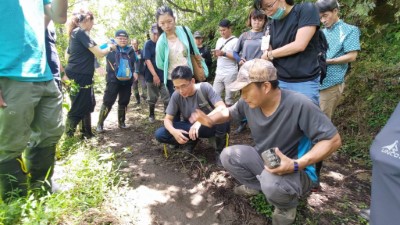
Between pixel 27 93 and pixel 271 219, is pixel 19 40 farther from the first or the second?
pixel 271 219

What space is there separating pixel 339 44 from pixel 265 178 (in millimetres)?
1896

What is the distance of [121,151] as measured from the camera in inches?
162

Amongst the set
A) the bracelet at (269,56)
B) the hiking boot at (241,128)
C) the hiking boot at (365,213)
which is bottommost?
the hiking boot at (241,128)

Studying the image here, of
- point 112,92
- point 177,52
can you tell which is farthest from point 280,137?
point 112,92

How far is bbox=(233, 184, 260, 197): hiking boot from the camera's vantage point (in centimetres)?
269

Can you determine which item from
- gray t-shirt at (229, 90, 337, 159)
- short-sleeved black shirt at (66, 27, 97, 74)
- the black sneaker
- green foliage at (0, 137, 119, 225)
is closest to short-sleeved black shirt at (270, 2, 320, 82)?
gray t-shirt at (229, 90, 337, 159)

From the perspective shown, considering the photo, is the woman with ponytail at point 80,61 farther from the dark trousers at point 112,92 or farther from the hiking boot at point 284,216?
the hiking boot at point 284,216

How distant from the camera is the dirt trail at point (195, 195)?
2.55 metres

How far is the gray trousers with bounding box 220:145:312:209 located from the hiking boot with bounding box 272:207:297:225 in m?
0.06

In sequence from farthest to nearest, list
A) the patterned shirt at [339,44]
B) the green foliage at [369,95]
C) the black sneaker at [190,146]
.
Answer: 1. the green foliage at [369,95]
2. the black sneaker at [190,146]
3. the patterned shirt at [339,44]

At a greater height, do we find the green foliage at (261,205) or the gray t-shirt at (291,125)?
the gray t-shirt at (291,125)

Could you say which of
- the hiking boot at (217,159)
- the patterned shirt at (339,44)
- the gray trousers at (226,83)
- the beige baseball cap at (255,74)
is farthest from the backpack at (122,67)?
the patterned shirt at (339,44)

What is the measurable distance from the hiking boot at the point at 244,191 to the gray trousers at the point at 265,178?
93mm

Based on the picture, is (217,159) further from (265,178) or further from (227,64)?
(227,64)
